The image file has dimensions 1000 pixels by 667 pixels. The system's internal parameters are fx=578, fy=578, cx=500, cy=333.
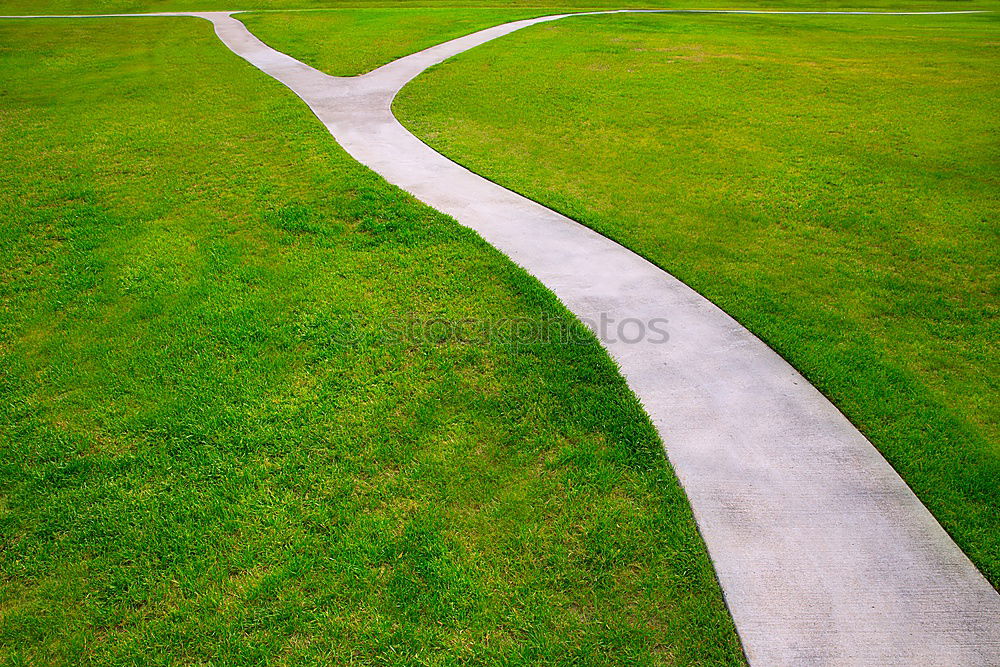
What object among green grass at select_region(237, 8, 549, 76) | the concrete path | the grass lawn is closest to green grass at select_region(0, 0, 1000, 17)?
green grass at select_region(237, 8, 549, 76)

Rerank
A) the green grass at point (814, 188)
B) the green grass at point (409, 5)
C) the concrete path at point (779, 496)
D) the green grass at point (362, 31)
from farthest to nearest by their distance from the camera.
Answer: the green grass at point (409, 5)
the green grass at point (362, 31)
the green grass at point (814, 188)
the concrete path at point (779, 496)

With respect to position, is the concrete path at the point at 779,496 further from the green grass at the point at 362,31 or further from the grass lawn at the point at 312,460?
the green grass at the point at 362,31

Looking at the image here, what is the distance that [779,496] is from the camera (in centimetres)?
340

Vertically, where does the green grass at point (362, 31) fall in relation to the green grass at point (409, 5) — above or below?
below

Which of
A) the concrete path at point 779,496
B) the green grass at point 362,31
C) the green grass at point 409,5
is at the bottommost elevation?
the concrete path at point 779,496

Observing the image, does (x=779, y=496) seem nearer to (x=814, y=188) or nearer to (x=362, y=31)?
(x=814, y=188)

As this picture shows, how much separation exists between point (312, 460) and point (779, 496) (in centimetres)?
287

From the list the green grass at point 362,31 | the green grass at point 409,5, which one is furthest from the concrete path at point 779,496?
the green grass at point 409,5

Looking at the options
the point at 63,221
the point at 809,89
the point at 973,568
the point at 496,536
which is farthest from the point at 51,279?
the point at 809,89

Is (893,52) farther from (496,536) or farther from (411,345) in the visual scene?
(496,536)

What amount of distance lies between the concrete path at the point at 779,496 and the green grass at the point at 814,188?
0.23m

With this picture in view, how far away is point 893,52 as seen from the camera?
1559 cm

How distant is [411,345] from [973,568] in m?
3.79

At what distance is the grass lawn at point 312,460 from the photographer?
110 inches
